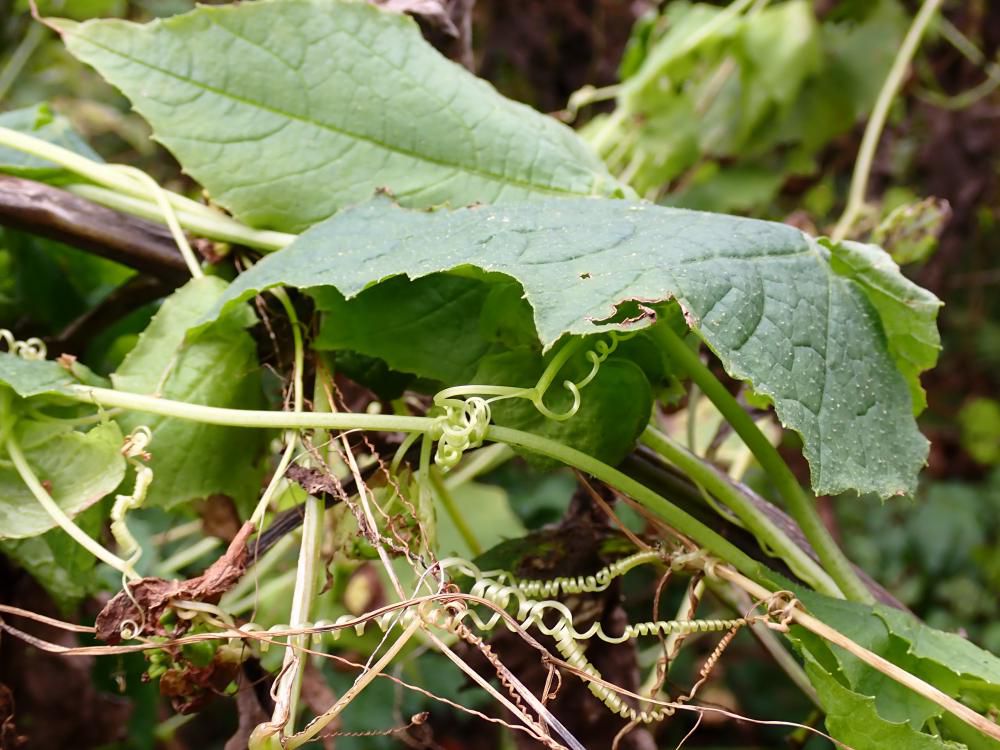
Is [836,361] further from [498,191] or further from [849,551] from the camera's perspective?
[849,551]

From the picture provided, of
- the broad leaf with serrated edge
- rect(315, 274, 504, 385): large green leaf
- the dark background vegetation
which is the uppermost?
rect(315, 274, 504, 385): large green leaf

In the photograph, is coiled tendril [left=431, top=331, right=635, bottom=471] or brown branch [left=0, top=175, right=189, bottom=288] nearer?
coiled tendril [left=431, top=331, right=635, bottom=471]

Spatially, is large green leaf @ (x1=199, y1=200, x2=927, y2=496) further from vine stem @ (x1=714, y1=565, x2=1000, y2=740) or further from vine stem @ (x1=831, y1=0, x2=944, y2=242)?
vine stem @ (x1=831, y1=0, x2=944, y2=242)

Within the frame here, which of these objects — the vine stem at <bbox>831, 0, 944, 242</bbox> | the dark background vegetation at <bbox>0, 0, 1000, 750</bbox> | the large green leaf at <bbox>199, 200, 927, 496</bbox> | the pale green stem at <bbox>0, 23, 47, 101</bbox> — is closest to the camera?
the large green leaf at <bbox>199, 200, 927, 496</bbox>

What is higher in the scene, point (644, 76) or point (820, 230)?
point (644, 76)

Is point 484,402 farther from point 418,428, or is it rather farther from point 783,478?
point 783,478

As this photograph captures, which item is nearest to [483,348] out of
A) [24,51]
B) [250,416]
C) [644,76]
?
[250,416]

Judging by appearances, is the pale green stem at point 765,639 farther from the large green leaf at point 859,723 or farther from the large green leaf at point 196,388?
the large green leaf at point 196,388

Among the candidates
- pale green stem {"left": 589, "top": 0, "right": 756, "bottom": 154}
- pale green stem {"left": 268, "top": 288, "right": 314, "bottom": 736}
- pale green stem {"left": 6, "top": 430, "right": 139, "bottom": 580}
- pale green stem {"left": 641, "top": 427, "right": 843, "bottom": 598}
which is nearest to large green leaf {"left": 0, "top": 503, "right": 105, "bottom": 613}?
pale green stem {"left": 6, "top": 430, "right": 139, "bottom": 580}
